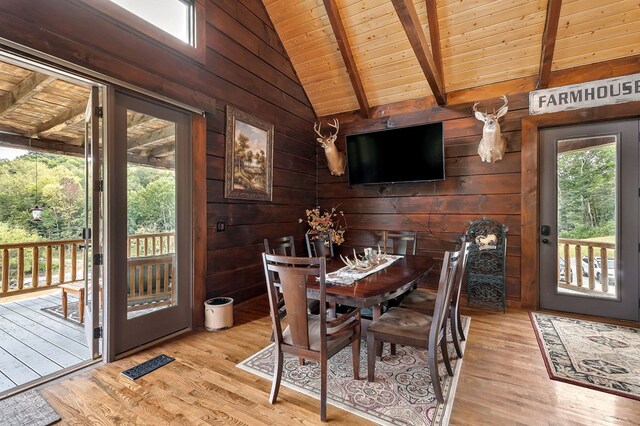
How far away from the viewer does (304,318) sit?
5.96 feet

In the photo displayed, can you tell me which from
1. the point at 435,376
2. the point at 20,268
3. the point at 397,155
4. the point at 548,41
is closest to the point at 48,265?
the point at 20,268

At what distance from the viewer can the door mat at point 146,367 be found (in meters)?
2.24

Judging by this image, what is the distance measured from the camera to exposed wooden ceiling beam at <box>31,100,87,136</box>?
4.01 meters

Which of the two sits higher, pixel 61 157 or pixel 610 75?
pixel 610 75

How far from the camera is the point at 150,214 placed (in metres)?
2.82

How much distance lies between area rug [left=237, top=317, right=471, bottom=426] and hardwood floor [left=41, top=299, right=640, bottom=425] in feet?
0.25

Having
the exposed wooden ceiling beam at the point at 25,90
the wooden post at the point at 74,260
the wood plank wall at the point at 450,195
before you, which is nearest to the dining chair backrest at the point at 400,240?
Answer: the wood plank wall at the point at 450,195

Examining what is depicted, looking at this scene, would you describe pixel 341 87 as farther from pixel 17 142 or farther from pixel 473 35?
pixel 17 142

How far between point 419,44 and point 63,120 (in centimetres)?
490

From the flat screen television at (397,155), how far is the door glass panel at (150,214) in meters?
2.62

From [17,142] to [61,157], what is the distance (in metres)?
0.69

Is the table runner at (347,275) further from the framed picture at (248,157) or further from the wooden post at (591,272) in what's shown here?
the wooden post at (591,272)

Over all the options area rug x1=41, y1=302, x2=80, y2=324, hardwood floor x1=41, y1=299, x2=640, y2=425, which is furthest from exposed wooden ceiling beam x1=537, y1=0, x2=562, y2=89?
area rug x1=41, y1=302, x2=80, y2=324

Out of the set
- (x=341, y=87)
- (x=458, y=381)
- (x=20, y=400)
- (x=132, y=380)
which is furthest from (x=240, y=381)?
(x=341, y=87)
